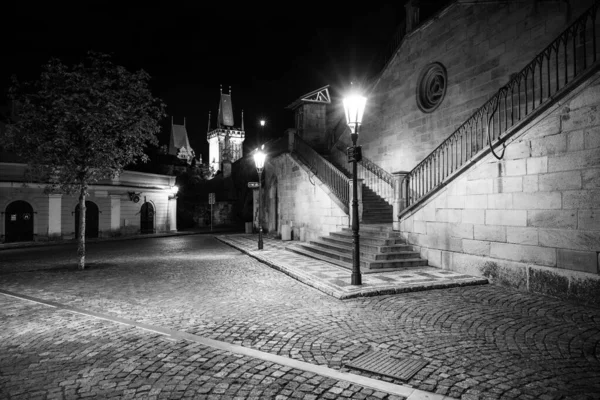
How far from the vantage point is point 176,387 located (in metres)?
3.60

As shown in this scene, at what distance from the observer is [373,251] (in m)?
10.7

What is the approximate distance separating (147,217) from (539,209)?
27.8 metres

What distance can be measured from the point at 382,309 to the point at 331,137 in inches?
604

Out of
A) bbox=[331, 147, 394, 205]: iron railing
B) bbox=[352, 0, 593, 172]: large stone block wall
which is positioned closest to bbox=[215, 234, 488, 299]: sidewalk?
bbox=[331, 147, 394, 205]: iron railing

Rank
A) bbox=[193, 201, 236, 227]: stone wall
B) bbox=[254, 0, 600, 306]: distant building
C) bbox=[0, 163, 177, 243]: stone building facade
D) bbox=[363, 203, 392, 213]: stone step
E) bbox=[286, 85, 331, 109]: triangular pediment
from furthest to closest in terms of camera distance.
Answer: bbox=[193, 201, 236, 227]: stone wall
bbox=[0, 163, 177, 243]: stone building facade
bbox=[286, 85, 331, 109]: triangular pediment
bbox=[363, 203, 392, 213]: stone step
bbox=[254, 0, 600, 306]: distant building

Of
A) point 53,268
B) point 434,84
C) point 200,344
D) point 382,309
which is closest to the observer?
point 200,344

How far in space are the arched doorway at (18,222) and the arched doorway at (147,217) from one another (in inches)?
303

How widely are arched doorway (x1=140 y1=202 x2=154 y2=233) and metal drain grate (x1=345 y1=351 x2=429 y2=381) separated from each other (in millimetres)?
27695

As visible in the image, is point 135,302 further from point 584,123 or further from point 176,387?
point 584,123

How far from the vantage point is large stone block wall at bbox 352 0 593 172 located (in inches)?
435

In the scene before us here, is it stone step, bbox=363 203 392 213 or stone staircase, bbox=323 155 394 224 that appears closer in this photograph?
stone staircase, bbox=323 155 394 224

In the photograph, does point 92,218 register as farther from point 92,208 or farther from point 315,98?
point 315,98

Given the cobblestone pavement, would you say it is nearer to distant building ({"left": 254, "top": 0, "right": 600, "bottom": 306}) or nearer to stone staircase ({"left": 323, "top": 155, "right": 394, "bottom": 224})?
distant building ({"left": 254, "top": 0, "right": 600, "bottom": 306})

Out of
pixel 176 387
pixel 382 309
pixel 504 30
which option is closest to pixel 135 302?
pixel 176 387
